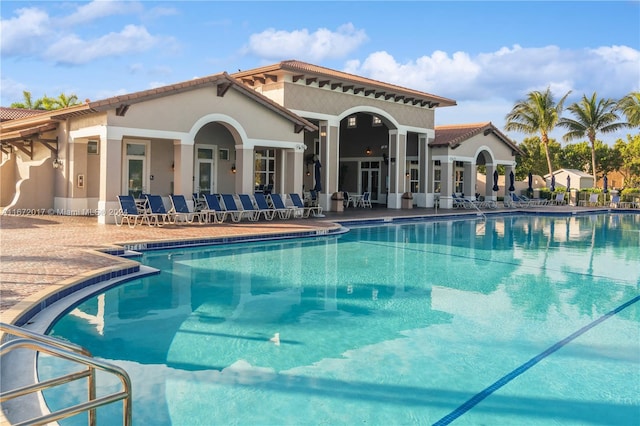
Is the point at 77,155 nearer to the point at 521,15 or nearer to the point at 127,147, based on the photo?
the point at 127,147

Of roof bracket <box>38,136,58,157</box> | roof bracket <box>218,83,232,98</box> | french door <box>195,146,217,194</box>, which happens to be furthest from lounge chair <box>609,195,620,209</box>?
roof bracket <box>38,136,58,157</box>

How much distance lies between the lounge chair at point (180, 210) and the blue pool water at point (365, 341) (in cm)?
483

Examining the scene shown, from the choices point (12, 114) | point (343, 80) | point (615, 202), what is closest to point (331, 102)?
point (343, 80)

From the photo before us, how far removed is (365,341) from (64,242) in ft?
27.1

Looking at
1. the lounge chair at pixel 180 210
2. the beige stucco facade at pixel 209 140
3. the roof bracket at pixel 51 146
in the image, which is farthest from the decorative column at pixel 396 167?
the roof bracket at pixel 51 146

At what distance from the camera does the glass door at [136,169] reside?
1889 centimetres

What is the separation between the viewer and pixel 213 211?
1777 cm

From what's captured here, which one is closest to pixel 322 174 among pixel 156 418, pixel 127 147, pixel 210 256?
pixel 127 147

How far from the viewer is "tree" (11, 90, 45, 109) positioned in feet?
129

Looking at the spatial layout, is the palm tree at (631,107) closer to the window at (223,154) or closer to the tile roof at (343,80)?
the tile roof at (343,80)

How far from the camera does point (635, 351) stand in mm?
6219

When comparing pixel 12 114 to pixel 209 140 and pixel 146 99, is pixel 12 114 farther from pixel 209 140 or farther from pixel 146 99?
pixel 146 99

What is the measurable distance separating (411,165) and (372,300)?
22.7m

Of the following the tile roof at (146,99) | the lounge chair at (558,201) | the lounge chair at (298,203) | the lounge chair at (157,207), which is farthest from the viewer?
the lounge chair at (558,201)
